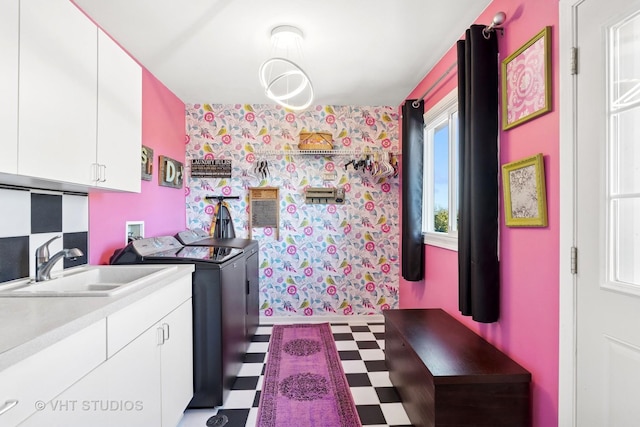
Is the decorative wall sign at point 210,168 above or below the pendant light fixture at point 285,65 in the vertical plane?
below

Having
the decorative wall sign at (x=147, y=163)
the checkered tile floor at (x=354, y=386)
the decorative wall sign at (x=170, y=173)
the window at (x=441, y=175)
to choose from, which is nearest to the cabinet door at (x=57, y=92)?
the decorative wall sign at (x=147, y=163)

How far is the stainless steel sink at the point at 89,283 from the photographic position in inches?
48.9

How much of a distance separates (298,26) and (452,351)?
218 cm

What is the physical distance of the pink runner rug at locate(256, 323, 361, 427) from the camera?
1828mm

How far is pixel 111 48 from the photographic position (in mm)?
1603

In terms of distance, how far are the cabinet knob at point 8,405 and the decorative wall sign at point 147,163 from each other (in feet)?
6.91

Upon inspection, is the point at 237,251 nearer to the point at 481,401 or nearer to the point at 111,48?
the point at 111,48

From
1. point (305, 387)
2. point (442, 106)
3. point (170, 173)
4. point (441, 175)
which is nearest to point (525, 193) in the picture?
point (442, 106)

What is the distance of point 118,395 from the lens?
1158mm

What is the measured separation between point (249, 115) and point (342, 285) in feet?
7.15

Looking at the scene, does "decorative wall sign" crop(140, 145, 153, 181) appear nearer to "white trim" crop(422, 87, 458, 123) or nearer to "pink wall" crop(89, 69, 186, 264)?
"pink wall" crop(89, 69, 186, 264)

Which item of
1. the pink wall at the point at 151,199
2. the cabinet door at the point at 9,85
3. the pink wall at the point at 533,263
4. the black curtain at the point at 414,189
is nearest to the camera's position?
the cabinet door at the point at 9,85

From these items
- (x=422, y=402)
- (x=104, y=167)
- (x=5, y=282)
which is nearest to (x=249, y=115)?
(x=104, y=167)

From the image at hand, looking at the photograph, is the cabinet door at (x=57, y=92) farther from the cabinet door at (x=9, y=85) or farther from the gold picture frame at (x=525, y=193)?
the gold picture frame at (x=525, y=193)
